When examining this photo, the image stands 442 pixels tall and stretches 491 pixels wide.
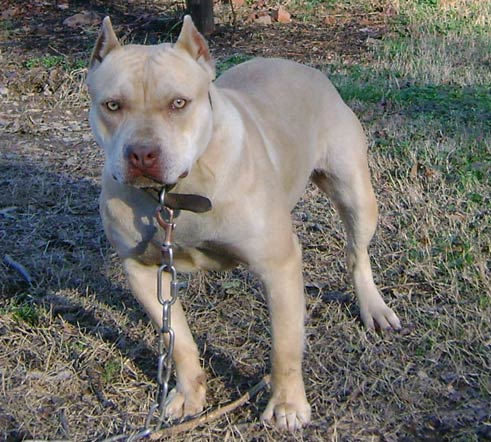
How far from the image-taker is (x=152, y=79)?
293cm

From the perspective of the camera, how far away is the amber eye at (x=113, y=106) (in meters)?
2.98

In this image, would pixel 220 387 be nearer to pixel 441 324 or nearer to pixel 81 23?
pixel 441 324

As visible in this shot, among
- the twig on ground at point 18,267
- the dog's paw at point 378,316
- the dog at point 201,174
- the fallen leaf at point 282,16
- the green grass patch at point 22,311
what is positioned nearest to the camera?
the dog at point 201,174

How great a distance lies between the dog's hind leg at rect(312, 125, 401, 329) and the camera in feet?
13.6

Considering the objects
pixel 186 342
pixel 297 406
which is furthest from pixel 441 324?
pixel 186 342

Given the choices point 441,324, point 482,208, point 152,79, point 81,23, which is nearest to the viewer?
point 152,79

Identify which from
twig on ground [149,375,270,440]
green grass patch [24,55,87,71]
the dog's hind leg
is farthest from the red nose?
green grass patch [24,55,87,71]

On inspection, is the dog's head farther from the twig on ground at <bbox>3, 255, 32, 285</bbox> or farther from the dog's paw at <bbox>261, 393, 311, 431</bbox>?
the twig on ground at <bbox>3, 255, 32, 285</bbox>

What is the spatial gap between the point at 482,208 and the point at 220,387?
214cm

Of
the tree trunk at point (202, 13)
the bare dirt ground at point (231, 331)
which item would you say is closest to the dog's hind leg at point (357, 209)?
the bare dirt ground at point (231, 331)

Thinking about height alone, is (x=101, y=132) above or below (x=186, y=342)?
above

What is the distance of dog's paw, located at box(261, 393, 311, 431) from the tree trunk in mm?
6816

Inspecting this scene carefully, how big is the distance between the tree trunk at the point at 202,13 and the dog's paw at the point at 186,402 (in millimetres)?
6649

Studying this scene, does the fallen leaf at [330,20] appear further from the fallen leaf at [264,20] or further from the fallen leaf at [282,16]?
the fallen leaf at [264,20]
